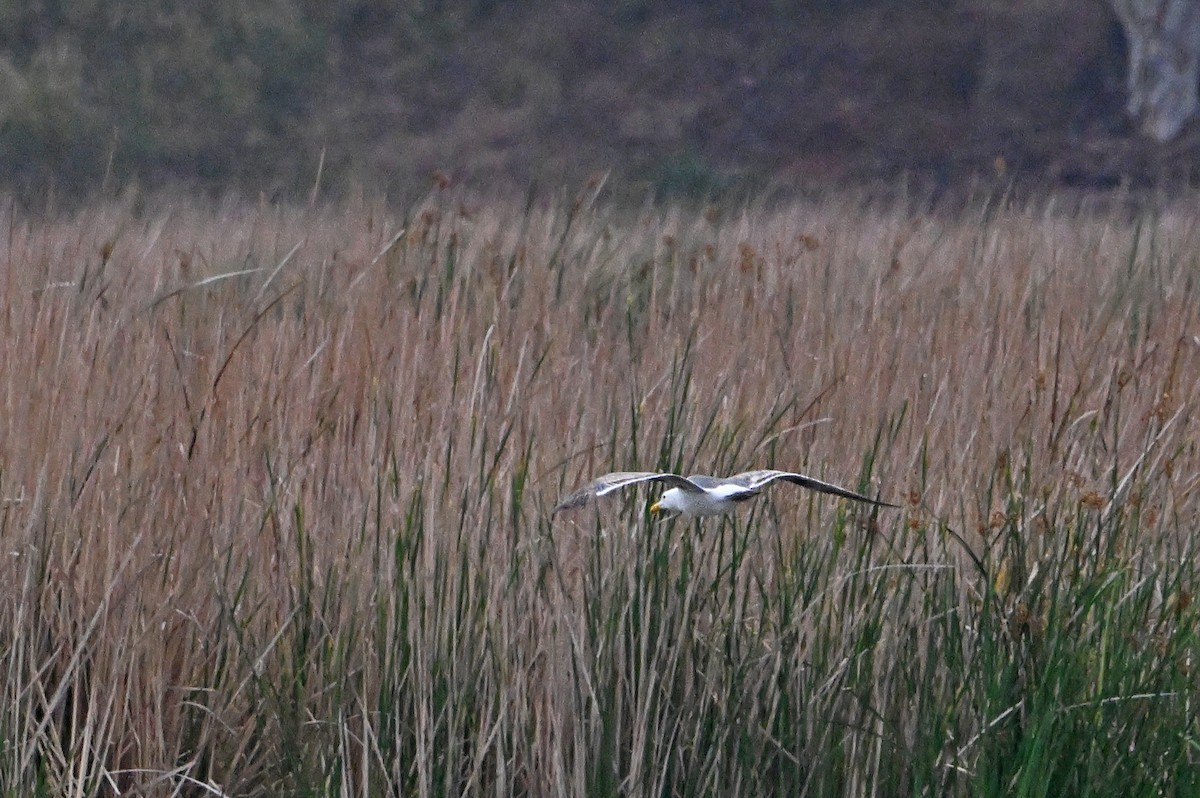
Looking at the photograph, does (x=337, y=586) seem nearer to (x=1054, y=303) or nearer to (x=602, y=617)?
(x=602, y=617)

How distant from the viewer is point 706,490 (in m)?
1.71

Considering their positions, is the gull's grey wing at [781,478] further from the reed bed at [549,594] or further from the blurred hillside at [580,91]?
the blurred hillside at [580,91]

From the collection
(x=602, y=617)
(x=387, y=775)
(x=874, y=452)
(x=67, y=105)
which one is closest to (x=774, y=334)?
(x=874, y=452)

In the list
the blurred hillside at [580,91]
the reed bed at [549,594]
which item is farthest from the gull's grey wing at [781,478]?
the blurred hillside at [580,91]

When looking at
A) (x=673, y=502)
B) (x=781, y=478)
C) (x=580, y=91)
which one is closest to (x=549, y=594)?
(x=673, y=502)

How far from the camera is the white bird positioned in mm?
1645

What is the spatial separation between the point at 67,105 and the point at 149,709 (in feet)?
43.4

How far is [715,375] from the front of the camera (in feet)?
9.63

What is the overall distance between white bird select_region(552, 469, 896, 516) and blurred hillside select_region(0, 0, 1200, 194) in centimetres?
1243

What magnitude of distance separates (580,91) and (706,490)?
16829 millimetres

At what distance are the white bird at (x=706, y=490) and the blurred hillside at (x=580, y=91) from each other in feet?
40.8

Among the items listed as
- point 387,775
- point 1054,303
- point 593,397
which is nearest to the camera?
point 387,775

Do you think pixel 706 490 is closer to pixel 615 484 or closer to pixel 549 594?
pixel 615 484

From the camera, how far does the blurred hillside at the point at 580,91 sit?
15273mm
